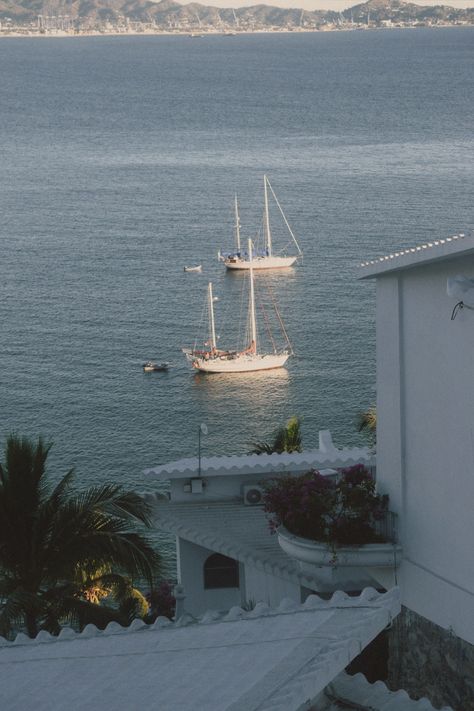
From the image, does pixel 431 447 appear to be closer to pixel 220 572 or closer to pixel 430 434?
pixel 430 434

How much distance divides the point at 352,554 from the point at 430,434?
51.3 inches

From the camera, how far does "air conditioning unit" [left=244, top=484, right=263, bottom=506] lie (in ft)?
48.4

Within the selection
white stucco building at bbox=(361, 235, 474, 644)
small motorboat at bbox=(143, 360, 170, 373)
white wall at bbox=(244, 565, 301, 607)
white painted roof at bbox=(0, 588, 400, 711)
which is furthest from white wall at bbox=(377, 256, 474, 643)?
small motorboat at bbox=(143, 360, 170, 373)

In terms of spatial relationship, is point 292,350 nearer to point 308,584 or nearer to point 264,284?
point 264,284

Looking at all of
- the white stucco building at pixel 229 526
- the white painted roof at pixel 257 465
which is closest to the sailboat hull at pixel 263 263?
the white stucco building at pixel 229 526

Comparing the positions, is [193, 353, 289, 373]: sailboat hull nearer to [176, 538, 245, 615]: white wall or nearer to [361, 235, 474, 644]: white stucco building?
[176, 538, 245, 615]: white wall

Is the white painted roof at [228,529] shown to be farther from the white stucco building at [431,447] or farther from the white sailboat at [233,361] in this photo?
the white sailboat at [233,361]

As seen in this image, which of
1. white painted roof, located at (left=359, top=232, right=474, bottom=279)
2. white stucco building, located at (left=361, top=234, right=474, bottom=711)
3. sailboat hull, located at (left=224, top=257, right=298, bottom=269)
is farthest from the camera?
sailboat hull, located at (left=224, top=257, right=298, bottom=269)

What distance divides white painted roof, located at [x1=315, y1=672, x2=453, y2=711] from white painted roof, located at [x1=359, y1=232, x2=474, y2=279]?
3359mm

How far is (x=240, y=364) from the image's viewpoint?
55938 millimetres

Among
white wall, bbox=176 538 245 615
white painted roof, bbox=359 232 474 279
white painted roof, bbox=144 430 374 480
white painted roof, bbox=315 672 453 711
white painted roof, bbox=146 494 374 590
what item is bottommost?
white wall, bbox=176 538 245 615

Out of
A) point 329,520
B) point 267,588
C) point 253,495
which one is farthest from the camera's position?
point 253,495

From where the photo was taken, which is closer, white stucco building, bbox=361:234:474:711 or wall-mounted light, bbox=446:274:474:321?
wall-mounted light, bbox=446:274:474:321

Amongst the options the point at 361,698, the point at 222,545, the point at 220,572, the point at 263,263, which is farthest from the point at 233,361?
the point at 361,698
